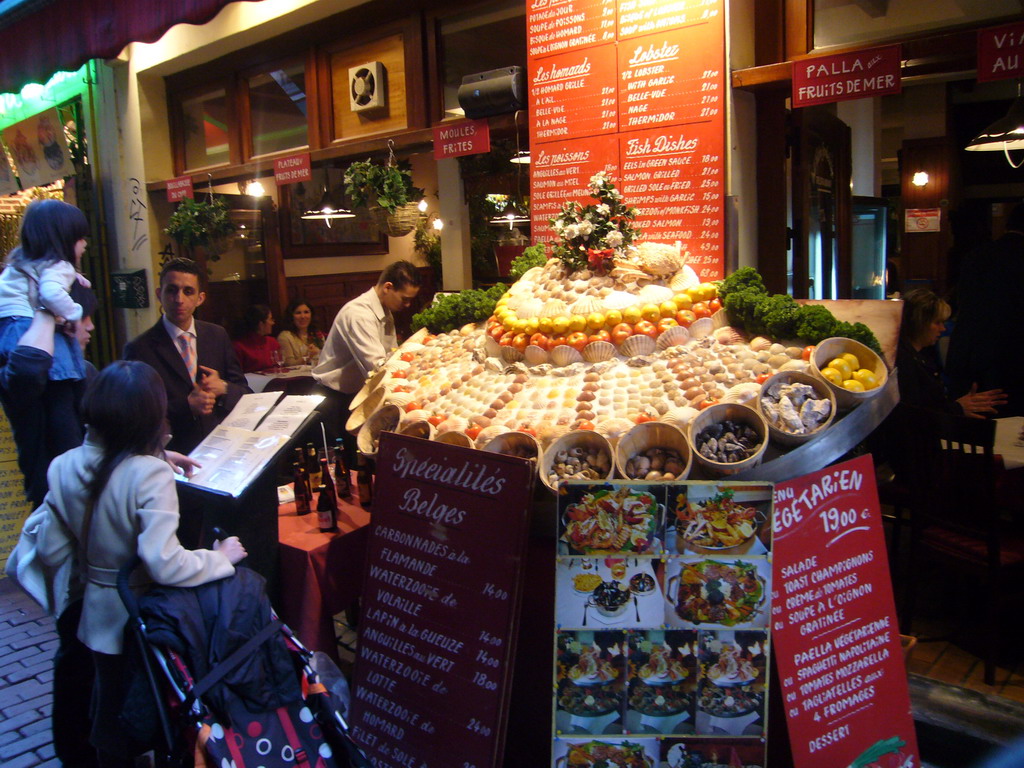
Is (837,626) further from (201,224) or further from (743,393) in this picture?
(201,224)

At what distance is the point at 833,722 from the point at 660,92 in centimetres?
296

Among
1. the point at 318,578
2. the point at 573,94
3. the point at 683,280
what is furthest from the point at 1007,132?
the point at 318,578

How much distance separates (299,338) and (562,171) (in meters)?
4.25

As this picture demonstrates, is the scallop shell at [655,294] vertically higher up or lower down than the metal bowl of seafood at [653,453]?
higher up

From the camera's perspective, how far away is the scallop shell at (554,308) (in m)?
3.43

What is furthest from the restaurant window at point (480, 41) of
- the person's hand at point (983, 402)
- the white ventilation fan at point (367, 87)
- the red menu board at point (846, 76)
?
the person's hand at point (983, 402)

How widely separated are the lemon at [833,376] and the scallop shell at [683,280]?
0.83 m

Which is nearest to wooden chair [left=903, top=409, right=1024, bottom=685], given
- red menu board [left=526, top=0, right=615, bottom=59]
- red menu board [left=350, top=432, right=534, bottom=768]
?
red menu board [left=350, top=432, right=534, bottom=768]

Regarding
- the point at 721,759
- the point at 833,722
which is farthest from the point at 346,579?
the point at 833,722

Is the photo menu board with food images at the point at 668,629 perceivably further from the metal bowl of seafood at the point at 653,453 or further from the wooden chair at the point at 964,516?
the wooden chair at the point at 964,516

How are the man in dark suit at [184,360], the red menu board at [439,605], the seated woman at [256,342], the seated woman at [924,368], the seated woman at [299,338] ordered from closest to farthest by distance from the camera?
the red menu board at [439,605], the man in dark suit at [184,360], the seated woman at [924,368], the seated woman at [256,342], the seated woman at [299,338]

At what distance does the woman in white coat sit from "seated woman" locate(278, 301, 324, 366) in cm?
501

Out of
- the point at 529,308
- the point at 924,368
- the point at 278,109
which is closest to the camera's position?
the point at 529,308

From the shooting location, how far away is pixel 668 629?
2.28 meters
